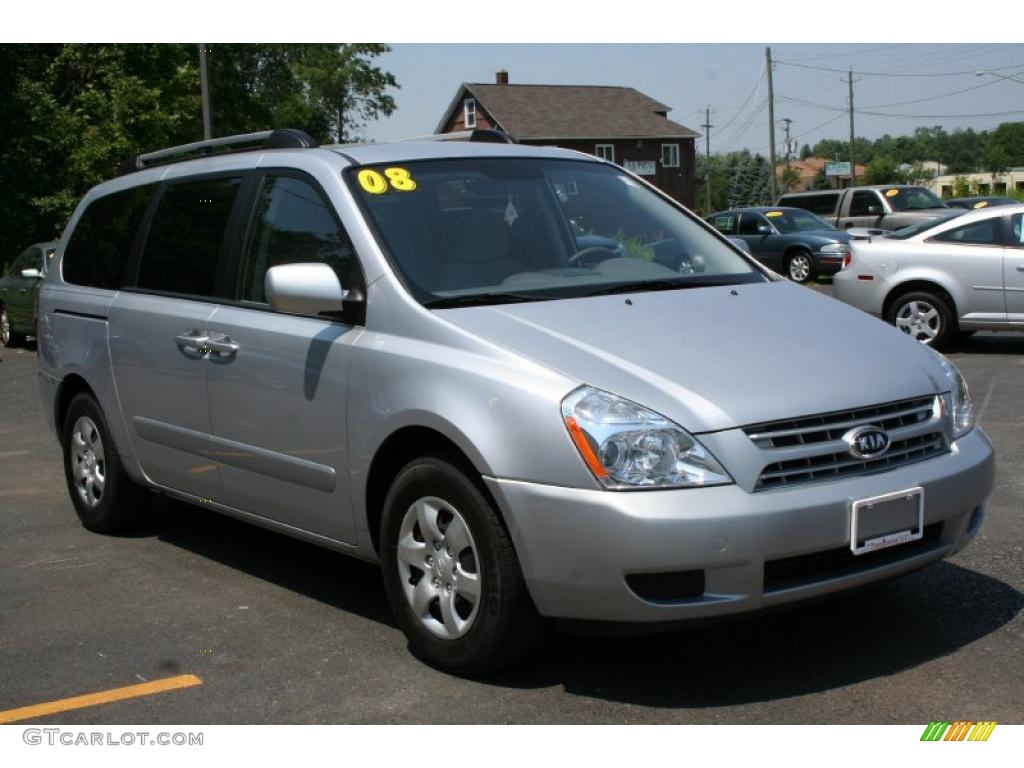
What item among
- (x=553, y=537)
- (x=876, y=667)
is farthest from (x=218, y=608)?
(x=876, y=667)

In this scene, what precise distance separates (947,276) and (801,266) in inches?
462

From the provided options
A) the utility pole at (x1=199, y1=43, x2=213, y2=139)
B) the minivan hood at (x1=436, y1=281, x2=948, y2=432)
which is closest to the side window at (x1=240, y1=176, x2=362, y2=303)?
the minivan hood at (x1=436, y1=281, x2=948, y2=432)

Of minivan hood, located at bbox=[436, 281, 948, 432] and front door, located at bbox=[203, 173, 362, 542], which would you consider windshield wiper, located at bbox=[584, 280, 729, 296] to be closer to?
minivan hood, located at bbox=[436, 281, 948, 432]

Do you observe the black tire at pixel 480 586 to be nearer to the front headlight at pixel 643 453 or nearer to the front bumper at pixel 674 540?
the front bumper at pixel 674 540

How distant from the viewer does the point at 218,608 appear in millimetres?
5516

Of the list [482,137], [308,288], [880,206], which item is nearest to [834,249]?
[880,206]

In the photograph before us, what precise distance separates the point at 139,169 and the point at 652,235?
3.01m

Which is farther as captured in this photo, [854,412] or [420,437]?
[420,437]

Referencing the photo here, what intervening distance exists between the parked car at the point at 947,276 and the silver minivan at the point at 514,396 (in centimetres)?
848

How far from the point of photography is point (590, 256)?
5266 millimetres

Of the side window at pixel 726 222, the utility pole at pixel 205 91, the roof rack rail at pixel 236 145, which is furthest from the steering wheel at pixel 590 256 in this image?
the side window at pixel 726 222

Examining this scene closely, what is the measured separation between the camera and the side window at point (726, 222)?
91.1 ft

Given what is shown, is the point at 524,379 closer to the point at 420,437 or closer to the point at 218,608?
the point at 420,437

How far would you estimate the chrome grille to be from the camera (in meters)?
4.04
